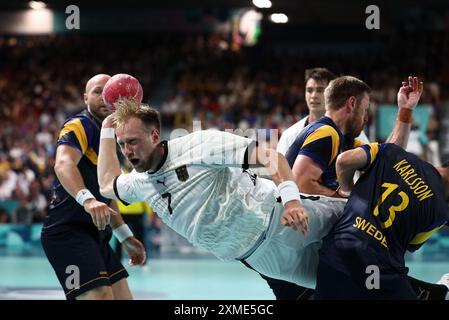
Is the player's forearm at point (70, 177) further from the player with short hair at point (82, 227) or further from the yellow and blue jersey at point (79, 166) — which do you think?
the yellow and blue jersey at point (79, 166)

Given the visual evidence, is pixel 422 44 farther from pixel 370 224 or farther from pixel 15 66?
pixel 370 224

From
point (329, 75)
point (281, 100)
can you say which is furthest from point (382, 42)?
point (329, 75)

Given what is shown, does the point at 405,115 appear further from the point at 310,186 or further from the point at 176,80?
the point at 176,80

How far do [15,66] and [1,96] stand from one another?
2493 millimetres

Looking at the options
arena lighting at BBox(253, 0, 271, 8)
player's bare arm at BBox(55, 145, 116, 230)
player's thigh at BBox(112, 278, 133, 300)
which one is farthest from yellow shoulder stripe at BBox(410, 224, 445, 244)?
arena lighting at BBox(253, 0, 271, 8)

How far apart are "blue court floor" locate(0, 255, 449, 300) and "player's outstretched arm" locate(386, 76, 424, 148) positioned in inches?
157

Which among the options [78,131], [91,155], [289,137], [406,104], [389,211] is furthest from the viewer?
[289,137]

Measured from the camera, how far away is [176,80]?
81.3 feet

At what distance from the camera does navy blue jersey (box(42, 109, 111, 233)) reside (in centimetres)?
570

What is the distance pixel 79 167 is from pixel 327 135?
209 centimetres

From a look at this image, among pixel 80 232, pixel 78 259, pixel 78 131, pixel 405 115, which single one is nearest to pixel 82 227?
pixel 80 232

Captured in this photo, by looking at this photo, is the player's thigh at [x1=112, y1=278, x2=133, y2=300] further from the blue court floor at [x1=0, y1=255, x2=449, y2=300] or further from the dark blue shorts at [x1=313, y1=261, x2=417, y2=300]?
the blue court floor at [x1=0, y1=255, x2=449, y2=300]

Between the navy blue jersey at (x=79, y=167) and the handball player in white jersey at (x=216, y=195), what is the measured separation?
3.68ft

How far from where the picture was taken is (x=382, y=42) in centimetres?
2555
